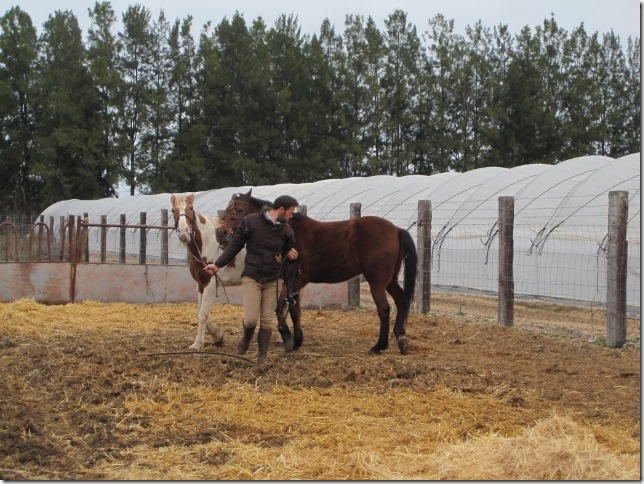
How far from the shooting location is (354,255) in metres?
9.02

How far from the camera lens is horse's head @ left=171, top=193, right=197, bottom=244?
862cm

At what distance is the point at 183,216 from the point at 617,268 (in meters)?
4.69

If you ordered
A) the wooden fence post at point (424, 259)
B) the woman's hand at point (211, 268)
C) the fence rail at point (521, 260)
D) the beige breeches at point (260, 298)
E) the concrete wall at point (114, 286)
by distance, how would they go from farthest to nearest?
1. the concrete wall at point (114, 286)
2. the wooden fence post at point (424, 259)
3. the fence rail at point (521, 260)
4. the beige breeches at point (260, 298)
5. the woman's hand at point (211, 268)

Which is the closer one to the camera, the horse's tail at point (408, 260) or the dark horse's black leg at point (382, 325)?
the dark horse's black leg at point (382, 325)

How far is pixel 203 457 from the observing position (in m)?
4.80

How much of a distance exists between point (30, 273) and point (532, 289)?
822 cm

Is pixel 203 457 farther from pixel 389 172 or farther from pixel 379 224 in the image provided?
pixel 389 172

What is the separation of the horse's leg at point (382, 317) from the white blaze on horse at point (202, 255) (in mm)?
1589

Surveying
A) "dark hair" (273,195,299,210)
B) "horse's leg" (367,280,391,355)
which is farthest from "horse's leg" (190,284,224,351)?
"horse's leg" (367,280,391,355)

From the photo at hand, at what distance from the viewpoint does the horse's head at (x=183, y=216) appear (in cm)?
862

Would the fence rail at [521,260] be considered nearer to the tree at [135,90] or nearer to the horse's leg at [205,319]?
the horse's leg at [205,319]

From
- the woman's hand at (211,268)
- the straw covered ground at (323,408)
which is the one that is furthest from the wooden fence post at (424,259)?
the woman's hand at (211,268)

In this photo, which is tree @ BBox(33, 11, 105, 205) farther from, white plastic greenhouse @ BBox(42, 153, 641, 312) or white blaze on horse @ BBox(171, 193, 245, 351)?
white blaze on horse @ BBox(171, 193, 245, 351)

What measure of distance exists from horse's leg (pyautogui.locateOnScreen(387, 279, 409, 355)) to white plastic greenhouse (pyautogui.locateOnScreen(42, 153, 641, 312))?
3.67 meters
